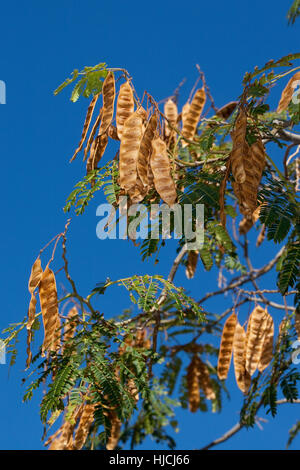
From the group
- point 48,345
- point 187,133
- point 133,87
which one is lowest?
point 48,345

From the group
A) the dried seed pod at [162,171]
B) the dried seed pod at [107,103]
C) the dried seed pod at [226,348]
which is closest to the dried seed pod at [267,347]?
the dried seed pod at [226,348]

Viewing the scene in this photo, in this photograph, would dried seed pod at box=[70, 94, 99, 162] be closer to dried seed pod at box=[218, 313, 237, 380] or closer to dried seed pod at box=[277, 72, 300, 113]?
dried seed pod at box=[277, 72, 300, 113]

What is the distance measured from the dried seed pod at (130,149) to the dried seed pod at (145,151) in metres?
0.02

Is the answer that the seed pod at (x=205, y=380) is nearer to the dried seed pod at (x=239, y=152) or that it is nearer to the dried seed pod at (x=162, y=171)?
the dried seed pod at (x=162, y=171)

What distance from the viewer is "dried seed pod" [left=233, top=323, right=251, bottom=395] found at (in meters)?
4.37

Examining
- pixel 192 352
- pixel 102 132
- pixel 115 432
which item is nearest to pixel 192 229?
pixel 102 132

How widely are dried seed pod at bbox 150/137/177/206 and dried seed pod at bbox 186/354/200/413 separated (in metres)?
3.12

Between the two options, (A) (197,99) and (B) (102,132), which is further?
(A) (197,99)

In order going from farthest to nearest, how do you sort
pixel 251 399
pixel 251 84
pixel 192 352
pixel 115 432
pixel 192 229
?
pixel 192 352 < pixel 115 432 < pixel 251 399 < pixel 192 229 < pixel 251 84

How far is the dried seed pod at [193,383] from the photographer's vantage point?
6062 mm

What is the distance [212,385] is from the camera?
654 cm
